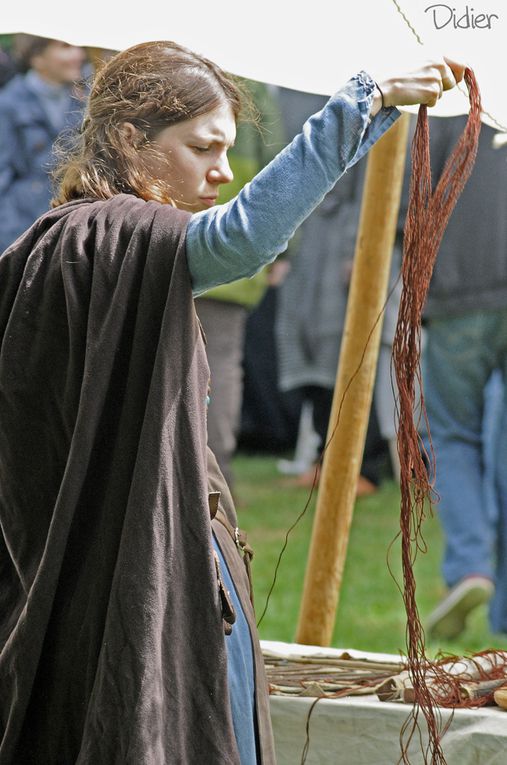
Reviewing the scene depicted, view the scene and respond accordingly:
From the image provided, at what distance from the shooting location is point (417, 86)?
5.66ft

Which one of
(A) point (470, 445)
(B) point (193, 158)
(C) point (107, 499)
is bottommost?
(A) point (470, 445)

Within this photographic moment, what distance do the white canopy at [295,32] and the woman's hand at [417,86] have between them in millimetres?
598

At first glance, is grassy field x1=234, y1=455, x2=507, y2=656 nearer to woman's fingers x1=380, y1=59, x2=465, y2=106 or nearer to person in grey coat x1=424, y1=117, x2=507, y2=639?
person in grey coat x1=424, y1=117, x2=507, y2=639

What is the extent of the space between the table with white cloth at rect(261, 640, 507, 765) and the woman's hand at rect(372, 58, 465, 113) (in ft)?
3.91

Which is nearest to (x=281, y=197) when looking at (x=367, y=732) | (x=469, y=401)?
(x=367, y=732)

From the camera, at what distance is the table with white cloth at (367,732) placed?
230 cm

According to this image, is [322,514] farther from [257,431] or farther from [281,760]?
[257,431]

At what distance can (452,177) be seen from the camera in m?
1.99

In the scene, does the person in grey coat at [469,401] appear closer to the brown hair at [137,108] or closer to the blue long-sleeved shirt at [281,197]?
the brown hair at [137,108]

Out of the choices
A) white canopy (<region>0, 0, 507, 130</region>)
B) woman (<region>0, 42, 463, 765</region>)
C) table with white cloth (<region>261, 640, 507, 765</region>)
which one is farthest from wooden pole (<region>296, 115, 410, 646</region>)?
woman (<region>0, 42, 463, 765</region>)

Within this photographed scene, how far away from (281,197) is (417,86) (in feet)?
0.95

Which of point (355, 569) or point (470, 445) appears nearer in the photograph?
point (470, 445)

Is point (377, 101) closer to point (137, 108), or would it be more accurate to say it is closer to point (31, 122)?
point (137, 108)

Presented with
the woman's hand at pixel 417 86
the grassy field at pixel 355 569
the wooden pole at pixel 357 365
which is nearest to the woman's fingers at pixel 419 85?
the woman's hand at pixel 417 86
